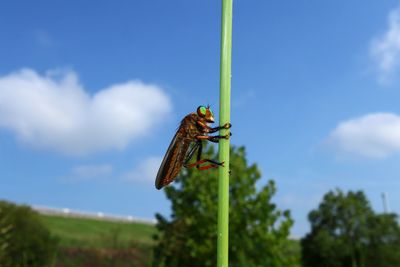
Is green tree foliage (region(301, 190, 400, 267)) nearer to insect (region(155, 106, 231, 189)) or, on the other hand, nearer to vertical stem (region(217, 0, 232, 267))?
insect (region(155, 106, 231, 189))

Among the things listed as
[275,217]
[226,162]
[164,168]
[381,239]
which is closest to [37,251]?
[275,217]

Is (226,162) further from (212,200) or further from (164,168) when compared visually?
(212,200)

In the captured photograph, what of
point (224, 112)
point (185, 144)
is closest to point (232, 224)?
point (185, 144)

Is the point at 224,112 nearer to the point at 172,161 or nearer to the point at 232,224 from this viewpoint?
the point at 172,161

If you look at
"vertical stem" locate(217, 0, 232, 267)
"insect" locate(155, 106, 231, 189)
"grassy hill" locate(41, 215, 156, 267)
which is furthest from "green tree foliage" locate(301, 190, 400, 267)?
"vertical stem" locate(217, 0, 232, 267)

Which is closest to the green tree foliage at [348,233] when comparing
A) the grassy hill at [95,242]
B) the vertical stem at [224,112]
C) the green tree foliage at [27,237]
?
the grassy hill at [95,242]
